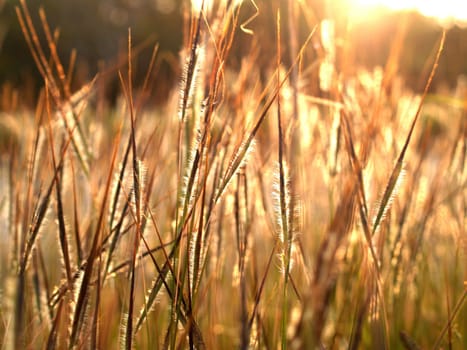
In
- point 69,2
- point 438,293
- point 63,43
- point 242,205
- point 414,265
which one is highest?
point 69,2

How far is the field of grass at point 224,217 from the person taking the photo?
22.2 inches

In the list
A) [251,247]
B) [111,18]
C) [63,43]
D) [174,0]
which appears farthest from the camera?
[174,0]

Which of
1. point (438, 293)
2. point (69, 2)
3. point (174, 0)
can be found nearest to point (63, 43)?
point (69, 2)

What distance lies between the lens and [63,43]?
43.2 feet

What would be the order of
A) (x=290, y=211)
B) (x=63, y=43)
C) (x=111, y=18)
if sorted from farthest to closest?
(x=111, y=18), (x=63, y=43), (x=290, y=211)

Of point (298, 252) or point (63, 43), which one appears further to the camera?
point (63, 43)

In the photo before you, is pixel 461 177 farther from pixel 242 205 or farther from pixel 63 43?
pixel 63 43

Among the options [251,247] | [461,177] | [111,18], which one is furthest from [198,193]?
[111,18]

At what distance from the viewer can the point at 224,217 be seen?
81 centimetres

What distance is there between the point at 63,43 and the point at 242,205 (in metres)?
13.3

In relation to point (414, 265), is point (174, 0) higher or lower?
higher

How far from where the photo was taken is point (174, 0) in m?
15.1

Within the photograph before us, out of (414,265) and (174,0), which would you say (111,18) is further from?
(414,265)

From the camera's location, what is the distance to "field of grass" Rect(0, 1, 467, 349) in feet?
1.85
